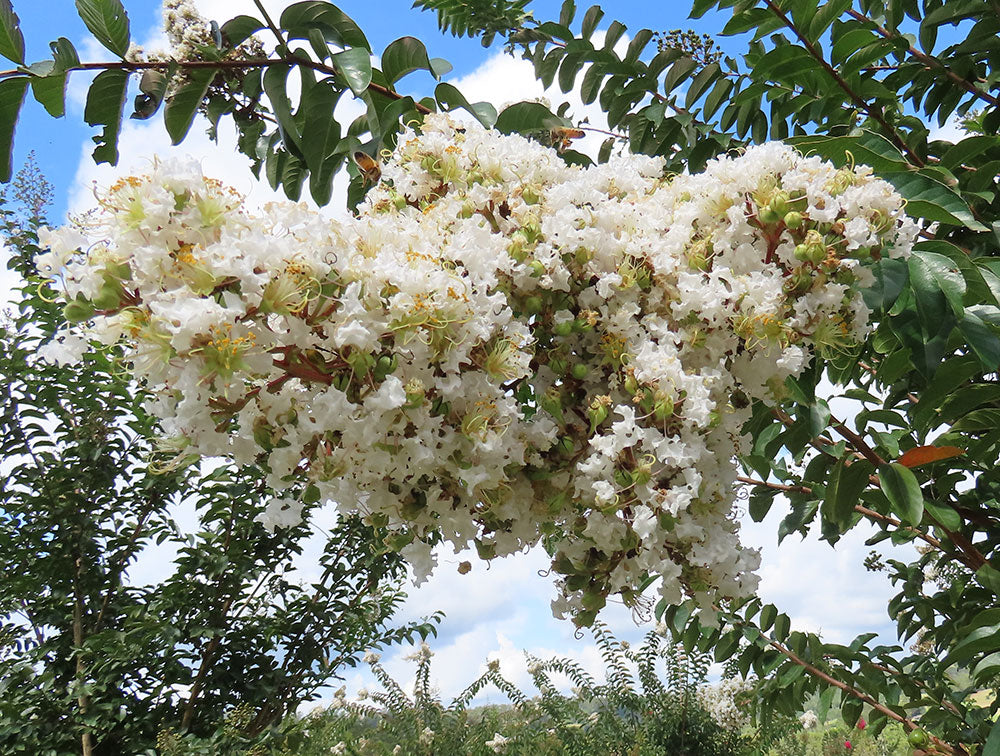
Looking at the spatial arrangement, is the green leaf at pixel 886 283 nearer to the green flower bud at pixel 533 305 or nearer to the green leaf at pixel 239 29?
the green flower bud at pixel 533 305

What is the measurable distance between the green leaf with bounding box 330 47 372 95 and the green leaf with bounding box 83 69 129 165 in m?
0.40

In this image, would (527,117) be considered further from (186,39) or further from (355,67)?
(186,39)

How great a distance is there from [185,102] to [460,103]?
1.74 feet

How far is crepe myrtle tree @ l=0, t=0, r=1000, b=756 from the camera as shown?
1308mm

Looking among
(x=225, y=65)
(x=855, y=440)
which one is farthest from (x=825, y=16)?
(x=225, y=65)

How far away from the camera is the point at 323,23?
1433mm

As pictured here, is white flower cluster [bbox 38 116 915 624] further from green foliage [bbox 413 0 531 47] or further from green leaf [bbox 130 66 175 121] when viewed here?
green foliage [bbox 413 0 531 47]

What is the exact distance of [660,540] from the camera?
1052 mm

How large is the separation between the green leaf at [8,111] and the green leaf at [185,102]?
24 cm

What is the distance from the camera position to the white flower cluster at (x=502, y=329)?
853 mm

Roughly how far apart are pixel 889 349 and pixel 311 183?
1326 mm

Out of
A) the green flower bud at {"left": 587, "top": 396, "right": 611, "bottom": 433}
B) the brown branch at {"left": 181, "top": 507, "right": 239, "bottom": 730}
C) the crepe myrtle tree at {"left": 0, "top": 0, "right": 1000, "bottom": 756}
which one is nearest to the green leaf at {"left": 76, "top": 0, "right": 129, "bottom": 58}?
the crepe myrtle tree at {"left": 0, "top": 0, "right": 1000, "bottom": 756}

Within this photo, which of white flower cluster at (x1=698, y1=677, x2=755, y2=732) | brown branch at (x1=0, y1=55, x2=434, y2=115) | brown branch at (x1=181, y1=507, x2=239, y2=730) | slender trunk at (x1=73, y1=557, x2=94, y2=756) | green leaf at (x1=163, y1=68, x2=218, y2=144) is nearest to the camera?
brown branch at (x1=0, y1=55, x2=434, y2=115)

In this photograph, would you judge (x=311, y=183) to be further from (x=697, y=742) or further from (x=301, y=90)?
(x=697, y=742)
